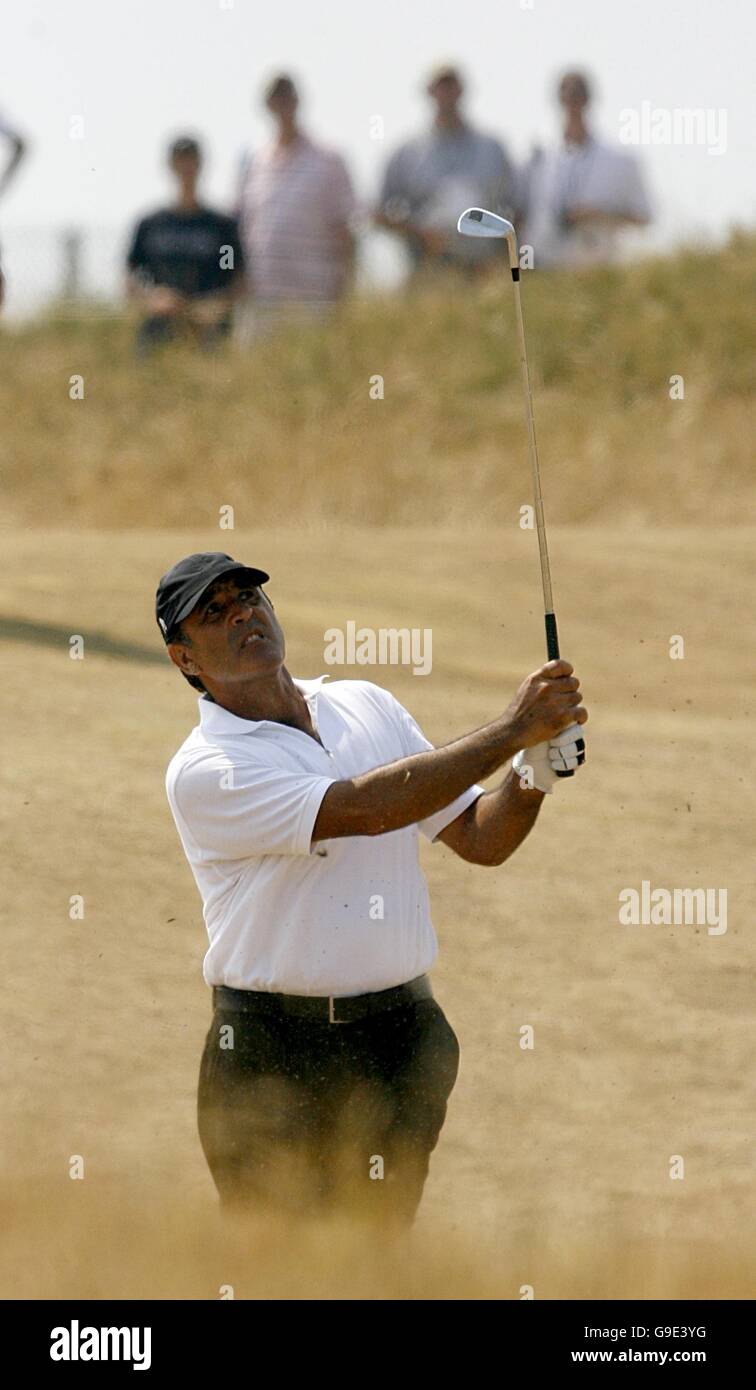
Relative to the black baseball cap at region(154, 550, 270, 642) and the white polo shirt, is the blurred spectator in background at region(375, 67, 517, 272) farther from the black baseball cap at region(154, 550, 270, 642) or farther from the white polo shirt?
the white polo shirt

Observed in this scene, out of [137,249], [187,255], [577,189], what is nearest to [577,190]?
[577,189]

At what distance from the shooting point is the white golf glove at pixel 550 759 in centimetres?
467

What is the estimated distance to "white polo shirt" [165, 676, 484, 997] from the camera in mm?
4500

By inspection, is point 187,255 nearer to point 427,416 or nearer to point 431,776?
point 427,416

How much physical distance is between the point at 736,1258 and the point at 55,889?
341 centimetres

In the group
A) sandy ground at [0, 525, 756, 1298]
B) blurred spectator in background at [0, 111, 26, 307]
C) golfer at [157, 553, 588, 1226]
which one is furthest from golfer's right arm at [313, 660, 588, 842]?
blurred spectator in background at [0, 111, 26, 307]

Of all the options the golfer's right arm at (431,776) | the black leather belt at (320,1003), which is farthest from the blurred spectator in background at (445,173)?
the black leather belt at (320,1003)

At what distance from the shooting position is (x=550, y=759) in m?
4.71

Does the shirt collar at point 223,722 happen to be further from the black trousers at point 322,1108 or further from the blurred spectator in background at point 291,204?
the blurred spectator in background at point 291,204

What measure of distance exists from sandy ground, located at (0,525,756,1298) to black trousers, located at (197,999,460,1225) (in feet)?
0.39

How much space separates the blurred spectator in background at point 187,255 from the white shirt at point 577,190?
2040mm

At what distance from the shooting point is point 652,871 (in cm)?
935

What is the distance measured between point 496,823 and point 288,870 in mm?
505

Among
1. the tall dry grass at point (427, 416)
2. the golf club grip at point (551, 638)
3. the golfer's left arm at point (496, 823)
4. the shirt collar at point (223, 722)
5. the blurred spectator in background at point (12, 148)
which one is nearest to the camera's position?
the shirt collar at point (223, 722)
